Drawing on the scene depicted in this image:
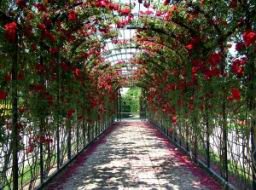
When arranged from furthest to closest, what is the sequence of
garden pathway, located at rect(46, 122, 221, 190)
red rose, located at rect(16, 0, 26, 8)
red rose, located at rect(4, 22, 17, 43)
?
garden pathway, located at rect(46, 122, 221, 190) < red rose, located at rect(16, 0, 26, 8) < red rose, located at rect(4, 22, 17, 43)

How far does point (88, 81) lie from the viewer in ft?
36.2

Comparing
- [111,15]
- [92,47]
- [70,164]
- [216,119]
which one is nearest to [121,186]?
[216,119]

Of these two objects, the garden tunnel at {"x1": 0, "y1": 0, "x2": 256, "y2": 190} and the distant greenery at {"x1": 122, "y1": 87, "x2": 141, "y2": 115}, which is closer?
the garden tunnel at {"x1": 0, "y1": 0, "x2": 256, "y2": 190}

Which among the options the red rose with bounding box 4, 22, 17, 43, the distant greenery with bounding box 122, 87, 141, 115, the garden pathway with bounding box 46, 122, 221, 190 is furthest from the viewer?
the distant greenery with bounding box 122, 87, 141, 115

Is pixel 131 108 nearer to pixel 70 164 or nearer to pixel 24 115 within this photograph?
pixel 70 164

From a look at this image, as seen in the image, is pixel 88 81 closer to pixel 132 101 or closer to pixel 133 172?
pixel 133 172

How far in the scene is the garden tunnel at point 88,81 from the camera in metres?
4.44

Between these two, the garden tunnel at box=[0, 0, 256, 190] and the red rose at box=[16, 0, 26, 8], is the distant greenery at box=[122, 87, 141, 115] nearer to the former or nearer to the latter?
the garden tunnel at box=[0, 0, 256, 190]

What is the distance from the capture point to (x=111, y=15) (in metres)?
8.39

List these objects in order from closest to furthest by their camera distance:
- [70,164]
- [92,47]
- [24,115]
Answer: [24,115]
[70,164]
[92,47]

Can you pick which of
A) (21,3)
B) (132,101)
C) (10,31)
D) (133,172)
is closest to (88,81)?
(133,172)

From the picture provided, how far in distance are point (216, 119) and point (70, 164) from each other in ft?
12.4

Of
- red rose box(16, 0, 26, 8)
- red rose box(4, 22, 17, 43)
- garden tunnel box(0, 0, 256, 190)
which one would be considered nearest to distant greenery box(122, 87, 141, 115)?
garden tunnel box(0, 0, 256, 190)

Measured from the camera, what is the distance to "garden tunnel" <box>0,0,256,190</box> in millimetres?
4438
